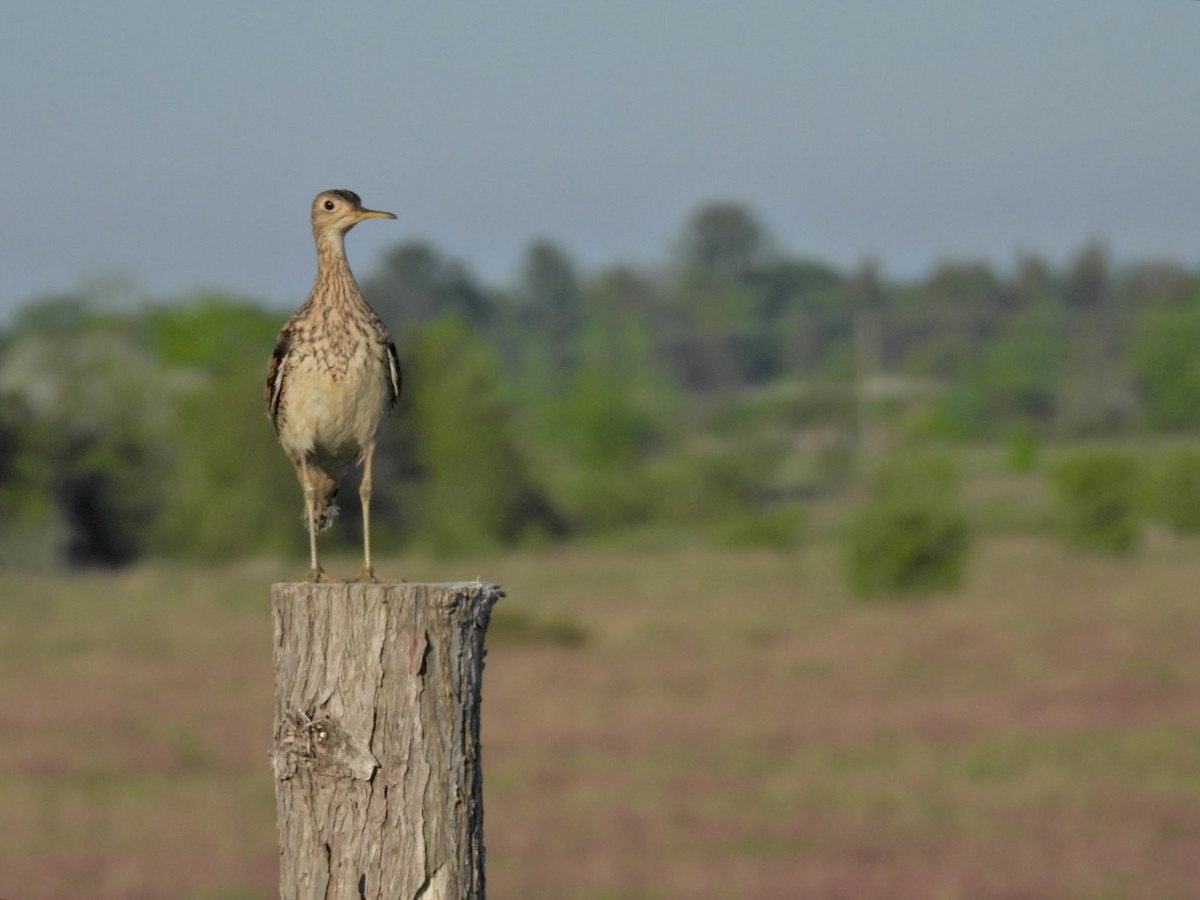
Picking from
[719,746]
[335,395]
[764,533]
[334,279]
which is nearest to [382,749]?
[335,395]

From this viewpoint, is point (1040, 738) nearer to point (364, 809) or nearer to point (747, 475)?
point (364, 809)

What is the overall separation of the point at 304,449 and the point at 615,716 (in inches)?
742

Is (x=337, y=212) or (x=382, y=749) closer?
(x=382, y=749)

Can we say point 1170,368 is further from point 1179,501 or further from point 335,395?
point 335,395

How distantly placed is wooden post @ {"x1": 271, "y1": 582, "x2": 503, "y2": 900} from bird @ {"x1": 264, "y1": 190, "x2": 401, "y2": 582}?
1.30 meters

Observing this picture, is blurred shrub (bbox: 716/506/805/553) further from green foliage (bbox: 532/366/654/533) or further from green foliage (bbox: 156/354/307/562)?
green foliage (bbox: 532/366/654/533)

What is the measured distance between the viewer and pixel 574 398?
94688mm

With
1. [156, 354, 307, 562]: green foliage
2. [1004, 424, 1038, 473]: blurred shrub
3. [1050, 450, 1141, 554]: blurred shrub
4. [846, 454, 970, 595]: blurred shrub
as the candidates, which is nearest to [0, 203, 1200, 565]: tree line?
[156, 354, 307, 562]: green foliage

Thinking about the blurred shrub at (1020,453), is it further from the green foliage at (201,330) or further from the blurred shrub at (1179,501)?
the blurred shrub at (1179,501)

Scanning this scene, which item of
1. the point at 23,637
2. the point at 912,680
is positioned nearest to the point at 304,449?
the point at 912,680

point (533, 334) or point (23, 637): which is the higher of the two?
point (533, 334)

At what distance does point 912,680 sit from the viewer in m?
27.1

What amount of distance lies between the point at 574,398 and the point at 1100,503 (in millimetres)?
50845

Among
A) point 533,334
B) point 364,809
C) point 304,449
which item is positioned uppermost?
point 533,334
